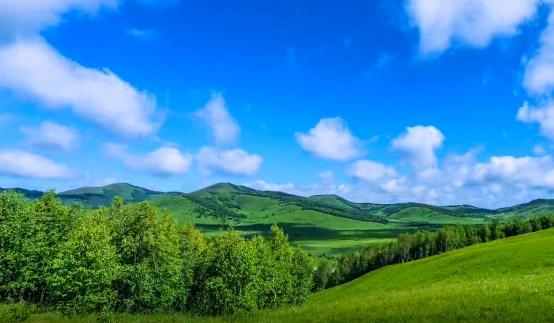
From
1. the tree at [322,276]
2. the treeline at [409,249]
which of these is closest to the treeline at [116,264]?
the tree at [322,276]

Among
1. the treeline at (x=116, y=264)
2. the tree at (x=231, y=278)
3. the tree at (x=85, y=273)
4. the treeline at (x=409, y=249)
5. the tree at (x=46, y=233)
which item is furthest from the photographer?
the treeline at (x=409, y=249)

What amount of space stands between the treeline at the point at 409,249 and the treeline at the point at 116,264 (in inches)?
4790

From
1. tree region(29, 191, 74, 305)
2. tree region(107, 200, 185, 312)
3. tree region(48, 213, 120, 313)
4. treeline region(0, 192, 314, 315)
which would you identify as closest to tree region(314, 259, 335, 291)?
treeline region(0, 192, 314, 315)

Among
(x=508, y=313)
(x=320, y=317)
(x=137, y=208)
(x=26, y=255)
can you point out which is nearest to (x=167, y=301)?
(x=137, y=208)

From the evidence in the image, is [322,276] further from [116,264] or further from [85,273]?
[85,273]

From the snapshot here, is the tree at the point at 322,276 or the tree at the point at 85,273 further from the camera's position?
the tree at the point at 322,276

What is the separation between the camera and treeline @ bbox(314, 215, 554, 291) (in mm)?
176000

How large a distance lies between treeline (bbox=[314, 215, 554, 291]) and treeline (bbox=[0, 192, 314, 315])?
122 meters

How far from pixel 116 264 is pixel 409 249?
15622cm

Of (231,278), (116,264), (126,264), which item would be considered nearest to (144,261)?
(126,264)

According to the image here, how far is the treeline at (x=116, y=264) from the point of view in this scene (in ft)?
166

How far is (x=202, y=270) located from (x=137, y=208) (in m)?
16.7

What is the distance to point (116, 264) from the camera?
53594 millimetres

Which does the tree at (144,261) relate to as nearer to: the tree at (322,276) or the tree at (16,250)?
the tree at (16,250)
